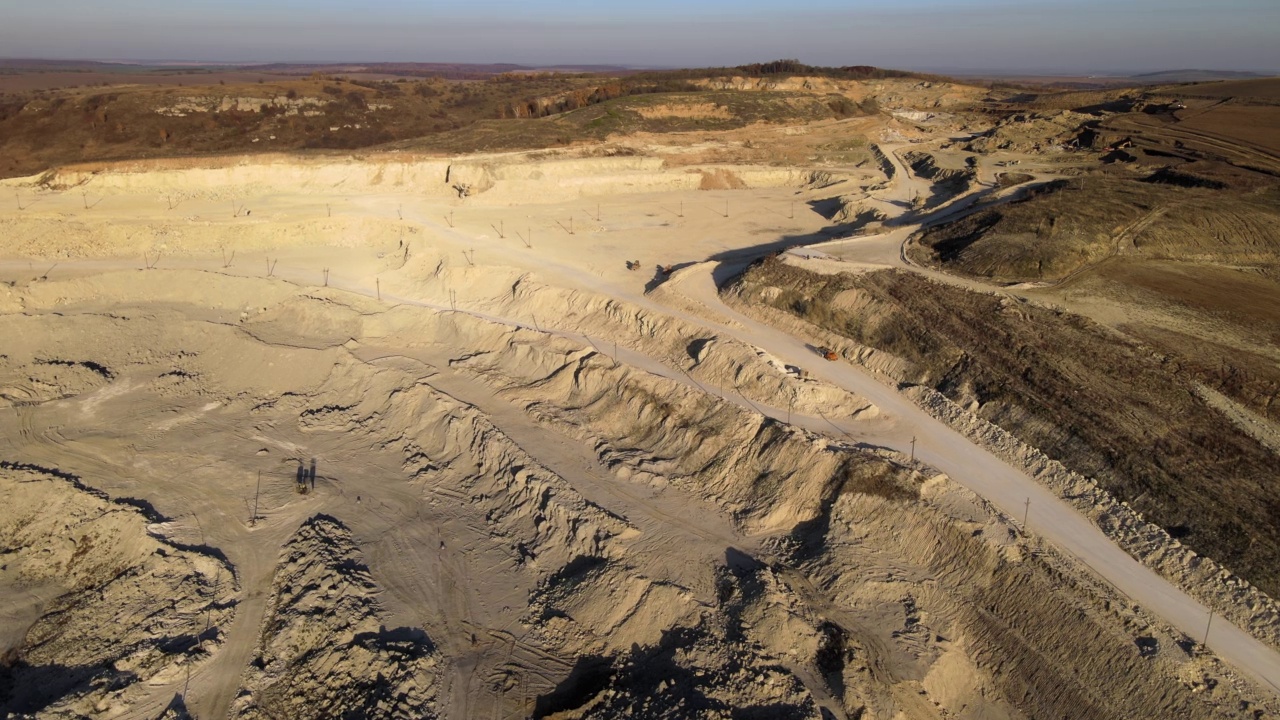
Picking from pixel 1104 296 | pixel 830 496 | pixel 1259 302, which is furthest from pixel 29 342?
pixel 1259 302

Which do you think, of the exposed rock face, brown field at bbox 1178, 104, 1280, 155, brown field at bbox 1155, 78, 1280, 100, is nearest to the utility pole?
the exposed rock face

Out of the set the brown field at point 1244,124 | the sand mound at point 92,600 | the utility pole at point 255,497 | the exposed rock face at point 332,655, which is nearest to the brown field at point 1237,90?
the brown field at point 1244,124

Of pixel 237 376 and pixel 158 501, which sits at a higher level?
pixel 237 376

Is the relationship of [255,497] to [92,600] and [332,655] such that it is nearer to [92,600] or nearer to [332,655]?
[92,600]

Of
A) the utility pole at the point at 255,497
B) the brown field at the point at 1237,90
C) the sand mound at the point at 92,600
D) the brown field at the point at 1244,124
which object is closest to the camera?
the sand mound at the point at 92,600

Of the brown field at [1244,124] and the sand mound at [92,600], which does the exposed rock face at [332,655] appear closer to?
the sand mound at [92,600]

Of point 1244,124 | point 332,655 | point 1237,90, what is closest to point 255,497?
point 332,655

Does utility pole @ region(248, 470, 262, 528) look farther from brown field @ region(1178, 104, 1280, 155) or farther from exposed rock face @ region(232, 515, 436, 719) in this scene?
brown field @ region(1178, 104, 1280, 155)

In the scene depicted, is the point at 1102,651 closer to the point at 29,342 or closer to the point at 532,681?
the point at 532,681

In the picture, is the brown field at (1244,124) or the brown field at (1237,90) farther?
the brown field at (1237,90)
